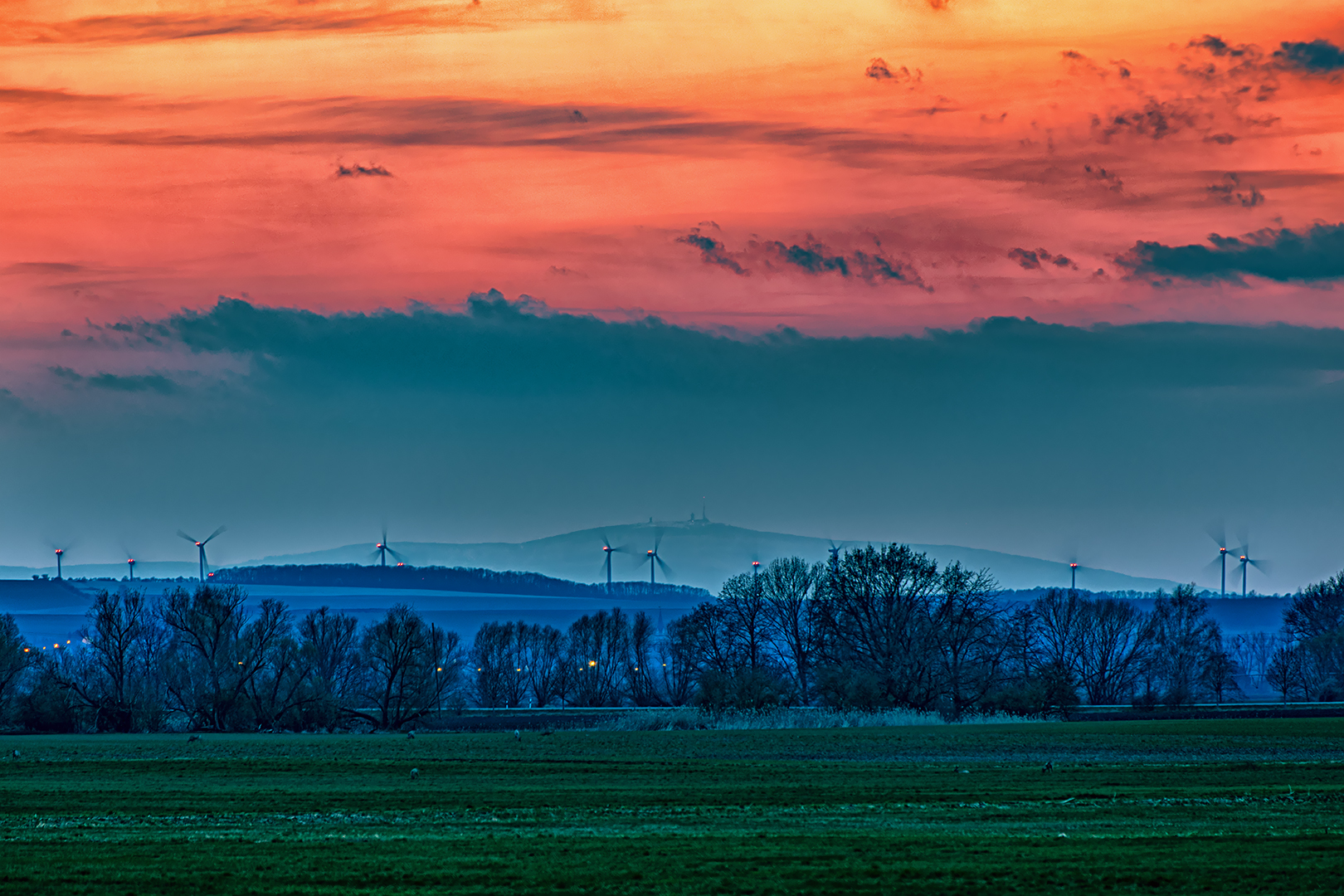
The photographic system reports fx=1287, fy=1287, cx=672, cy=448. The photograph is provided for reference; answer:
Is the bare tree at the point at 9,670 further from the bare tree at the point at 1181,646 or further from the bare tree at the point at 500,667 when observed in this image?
the bare tree at the point at 1181,646

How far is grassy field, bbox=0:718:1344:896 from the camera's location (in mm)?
24062

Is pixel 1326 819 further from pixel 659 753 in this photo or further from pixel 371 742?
pixel 371 742

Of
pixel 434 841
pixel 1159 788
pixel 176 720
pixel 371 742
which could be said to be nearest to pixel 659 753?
pixel 371 742

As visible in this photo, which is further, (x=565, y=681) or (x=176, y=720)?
(x=565, y=681)

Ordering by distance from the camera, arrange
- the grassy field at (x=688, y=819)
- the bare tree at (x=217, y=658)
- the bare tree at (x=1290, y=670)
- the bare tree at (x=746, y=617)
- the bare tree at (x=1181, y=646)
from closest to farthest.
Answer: the grassy field at (x=688, y=819)
the bare tree at (x=217, y=658)
the bare tree at (x=1181, y=646)
the bare tree at (x=746, y=617)
the bare tree at (x=1290, y=670)

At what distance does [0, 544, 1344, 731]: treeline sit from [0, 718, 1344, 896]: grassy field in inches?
1074

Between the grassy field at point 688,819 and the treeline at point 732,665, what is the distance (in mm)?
27269

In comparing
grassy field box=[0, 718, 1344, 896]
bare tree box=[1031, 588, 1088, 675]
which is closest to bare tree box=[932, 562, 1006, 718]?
grassy field box=[0, 718, 1344, 896]

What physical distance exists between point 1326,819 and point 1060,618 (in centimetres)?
11765

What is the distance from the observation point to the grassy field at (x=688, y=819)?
78.9 feet

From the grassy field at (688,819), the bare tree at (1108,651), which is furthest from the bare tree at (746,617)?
the grassy field at (688,819)

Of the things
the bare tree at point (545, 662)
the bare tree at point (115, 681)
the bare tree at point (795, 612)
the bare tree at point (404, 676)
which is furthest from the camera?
the bare tree at point (545, 662)

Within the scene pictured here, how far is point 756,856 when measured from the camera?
1043 inches

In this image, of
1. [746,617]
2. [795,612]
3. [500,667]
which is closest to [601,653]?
[500,667]
